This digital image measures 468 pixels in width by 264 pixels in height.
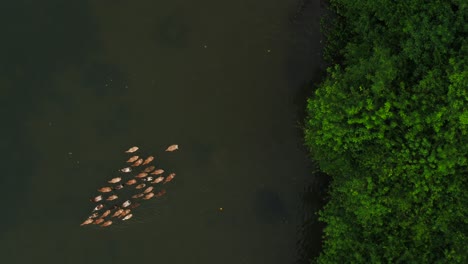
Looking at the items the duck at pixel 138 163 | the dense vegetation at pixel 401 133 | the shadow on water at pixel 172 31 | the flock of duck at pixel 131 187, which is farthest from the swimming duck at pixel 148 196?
the dense vegetation at pixel 401 133

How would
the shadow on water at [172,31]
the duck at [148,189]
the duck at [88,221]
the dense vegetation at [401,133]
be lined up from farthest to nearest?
the shadow on water at [172,31] → the duck at [148,189] → the duck at [88,221] → the dense vegetation at [401,133]

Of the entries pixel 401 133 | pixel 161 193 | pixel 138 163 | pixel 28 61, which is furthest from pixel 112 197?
pixel 401 133

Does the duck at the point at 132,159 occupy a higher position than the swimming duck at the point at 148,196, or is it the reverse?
the duck at the point at 132,159

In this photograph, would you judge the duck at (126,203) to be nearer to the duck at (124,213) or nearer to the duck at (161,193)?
the duck at (124,213)

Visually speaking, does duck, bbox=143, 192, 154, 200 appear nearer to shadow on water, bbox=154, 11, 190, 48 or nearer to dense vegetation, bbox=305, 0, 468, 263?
shadow on water, bbox=154, 11, 190, 48

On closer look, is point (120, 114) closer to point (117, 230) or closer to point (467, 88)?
point (117, 230)
